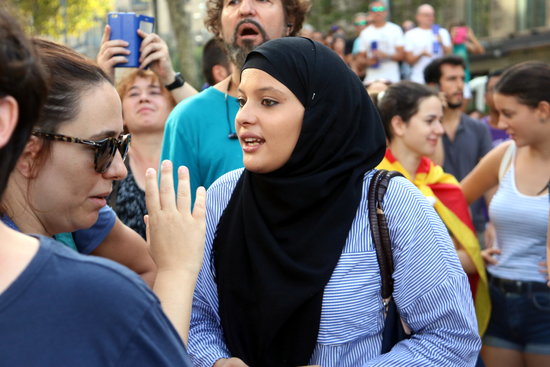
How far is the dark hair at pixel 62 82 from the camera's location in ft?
7.38

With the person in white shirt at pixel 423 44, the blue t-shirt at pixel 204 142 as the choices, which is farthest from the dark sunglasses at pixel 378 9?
the blue t-shirt at pixel 204 142

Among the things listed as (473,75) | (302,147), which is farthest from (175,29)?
(302,147)

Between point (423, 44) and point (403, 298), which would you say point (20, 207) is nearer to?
point (403, 298)

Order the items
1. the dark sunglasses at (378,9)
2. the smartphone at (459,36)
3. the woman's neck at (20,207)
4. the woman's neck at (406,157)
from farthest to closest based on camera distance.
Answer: the smartphone at (459,36)
the dark sunglasses at (378,9)
the woman's neck at (406,157)
the woman's neck at (20,207)

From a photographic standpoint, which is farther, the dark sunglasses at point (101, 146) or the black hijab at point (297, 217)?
the black hijab at point (297, 217)

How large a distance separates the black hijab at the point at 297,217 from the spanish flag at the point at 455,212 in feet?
6.11

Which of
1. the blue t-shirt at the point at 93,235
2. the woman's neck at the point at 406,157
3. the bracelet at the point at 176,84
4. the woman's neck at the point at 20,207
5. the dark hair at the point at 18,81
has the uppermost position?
the dark hair at the point at 18,81

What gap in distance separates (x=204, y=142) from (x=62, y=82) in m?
1.31

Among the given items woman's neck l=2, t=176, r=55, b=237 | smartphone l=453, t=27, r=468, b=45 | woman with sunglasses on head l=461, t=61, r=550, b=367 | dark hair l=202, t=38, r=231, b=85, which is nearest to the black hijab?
woman's neck l=2, t=176, r=55, b=237

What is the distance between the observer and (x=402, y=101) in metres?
5.06

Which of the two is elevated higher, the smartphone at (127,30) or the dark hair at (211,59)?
the smartphone at (127,30)

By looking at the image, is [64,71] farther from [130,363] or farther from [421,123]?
[421,123]

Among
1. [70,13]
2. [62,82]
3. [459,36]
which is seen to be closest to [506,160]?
[62,82]

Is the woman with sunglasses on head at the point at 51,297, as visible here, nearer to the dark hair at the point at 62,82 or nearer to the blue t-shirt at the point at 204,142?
the dark hair at the point at 62,82
